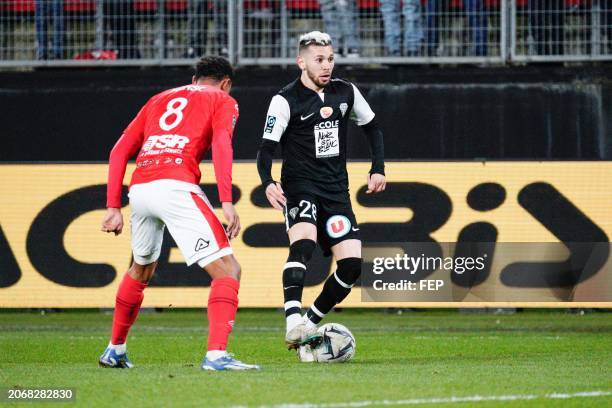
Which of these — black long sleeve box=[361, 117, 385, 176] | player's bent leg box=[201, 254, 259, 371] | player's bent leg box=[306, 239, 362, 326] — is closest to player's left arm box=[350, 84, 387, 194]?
black long sleeve box=[361, 117, 385, 176]

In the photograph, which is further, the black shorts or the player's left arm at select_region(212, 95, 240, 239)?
the black shorts

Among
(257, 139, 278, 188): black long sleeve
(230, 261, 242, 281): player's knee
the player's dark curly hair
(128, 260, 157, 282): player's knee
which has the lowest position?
(128, 260, 157, 282): player's knee

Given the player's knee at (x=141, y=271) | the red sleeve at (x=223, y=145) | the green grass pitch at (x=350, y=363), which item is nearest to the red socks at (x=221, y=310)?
the green grass pitch at (x=350, y=363)

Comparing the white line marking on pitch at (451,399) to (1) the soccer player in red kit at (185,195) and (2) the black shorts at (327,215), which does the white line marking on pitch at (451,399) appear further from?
(2) the black shorts at (327,215)

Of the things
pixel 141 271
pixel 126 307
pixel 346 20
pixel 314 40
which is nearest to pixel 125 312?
pixel 126 307

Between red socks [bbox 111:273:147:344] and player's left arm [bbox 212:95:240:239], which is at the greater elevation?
player's left arm [bbox 212:95:240:239]

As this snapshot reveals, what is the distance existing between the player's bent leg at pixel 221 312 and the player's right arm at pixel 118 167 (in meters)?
0.61

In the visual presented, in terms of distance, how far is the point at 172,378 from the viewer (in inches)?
251

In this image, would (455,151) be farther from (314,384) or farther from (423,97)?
(314,384)

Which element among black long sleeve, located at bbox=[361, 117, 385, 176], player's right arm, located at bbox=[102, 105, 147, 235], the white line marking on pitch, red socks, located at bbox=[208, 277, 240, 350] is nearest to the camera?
the white line marking on pitch

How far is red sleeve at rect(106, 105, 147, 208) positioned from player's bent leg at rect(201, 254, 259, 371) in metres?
0.74

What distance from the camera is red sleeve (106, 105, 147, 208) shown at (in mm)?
7164

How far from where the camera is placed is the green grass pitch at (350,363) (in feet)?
18.6

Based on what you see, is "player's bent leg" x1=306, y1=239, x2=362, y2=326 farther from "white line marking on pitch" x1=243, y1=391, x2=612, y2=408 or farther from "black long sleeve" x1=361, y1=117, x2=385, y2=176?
"white line marking on pitch" x1=243, y1=391, x2=612, y2=408
